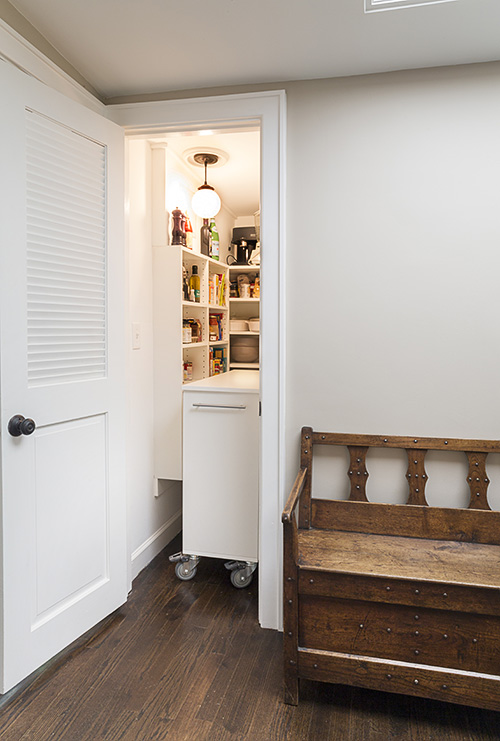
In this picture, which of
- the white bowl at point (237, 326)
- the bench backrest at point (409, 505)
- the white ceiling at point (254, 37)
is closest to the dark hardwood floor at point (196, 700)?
the bench backrest at point (409, 505)

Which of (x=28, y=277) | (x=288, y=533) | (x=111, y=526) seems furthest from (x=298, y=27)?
(x=111, y=526)

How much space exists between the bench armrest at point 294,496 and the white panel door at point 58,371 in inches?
32.9

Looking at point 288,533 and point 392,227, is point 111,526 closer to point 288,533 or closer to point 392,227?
point 288,533

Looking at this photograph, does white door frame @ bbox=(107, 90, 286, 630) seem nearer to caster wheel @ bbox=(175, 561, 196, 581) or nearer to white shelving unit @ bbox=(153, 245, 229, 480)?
caster wheel @ bbox=(175, 561, 196, 581)

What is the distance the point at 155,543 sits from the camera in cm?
279

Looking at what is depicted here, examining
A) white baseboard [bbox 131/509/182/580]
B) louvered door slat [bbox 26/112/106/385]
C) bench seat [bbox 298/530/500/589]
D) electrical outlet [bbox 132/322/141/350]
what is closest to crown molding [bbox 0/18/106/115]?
louvered door slat [bbox 26/112/106/385]

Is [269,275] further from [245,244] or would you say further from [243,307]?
[243,307]

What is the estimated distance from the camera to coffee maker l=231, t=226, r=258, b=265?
14.5 feet

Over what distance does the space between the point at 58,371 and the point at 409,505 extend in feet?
4.89

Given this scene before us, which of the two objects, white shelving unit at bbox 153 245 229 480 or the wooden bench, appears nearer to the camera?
the wooden bench

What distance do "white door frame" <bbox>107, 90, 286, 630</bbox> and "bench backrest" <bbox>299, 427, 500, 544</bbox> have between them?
0.49 ft

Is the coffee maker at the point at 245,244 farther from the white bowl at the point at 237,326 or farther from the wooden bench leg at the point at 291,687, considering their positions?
the wooden bench leg at the point at 291,687

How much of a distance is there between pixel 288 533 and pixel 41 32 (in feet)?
6.52

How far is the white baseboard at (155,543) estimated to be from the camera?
2.56 m
